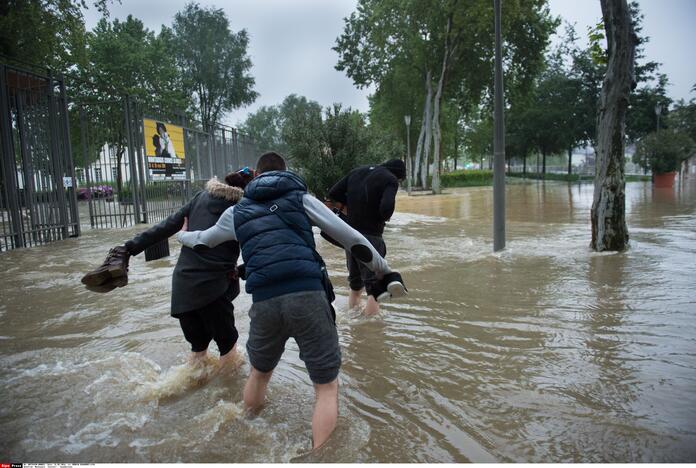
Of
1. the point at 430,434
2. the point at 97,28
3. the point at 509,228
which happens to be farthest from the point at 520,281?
the point at 97,28

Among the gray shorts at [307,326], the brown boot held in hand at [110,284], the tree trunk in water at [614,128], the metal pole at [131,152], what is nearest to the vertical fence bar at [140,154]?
the metal pole at [131,152]

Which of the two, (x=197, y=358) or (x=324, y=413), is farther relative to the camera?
(x=197, y=358)

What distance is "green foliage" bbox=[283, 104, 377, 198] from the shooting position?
13383 mm

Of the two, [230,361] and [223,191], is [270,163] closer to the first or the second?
[223,191]

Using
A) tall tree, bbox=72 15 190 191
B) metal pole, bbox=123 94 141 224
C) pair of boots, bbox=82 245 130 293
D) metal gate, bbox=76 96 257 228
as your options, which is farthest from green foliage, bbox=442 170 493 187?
pair of boots, bbox=82 245 130 293

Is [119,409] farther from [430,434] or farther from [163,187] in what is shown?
[163,187]

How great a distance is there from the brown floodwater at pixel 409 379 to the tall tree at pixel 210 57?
133 feet

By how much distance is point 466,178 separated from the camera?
47.7 meters

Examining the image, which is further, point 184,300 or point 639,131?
point 639,131

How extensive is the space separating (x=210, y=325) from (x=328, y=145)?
10127mm

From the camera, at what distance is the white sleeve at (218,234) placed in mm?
3286

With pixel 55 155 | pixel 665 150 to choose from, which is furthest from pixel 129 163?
pixel 665 150

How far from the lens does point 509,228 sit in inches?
551

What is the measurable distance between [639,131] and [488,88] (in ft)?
62.5
